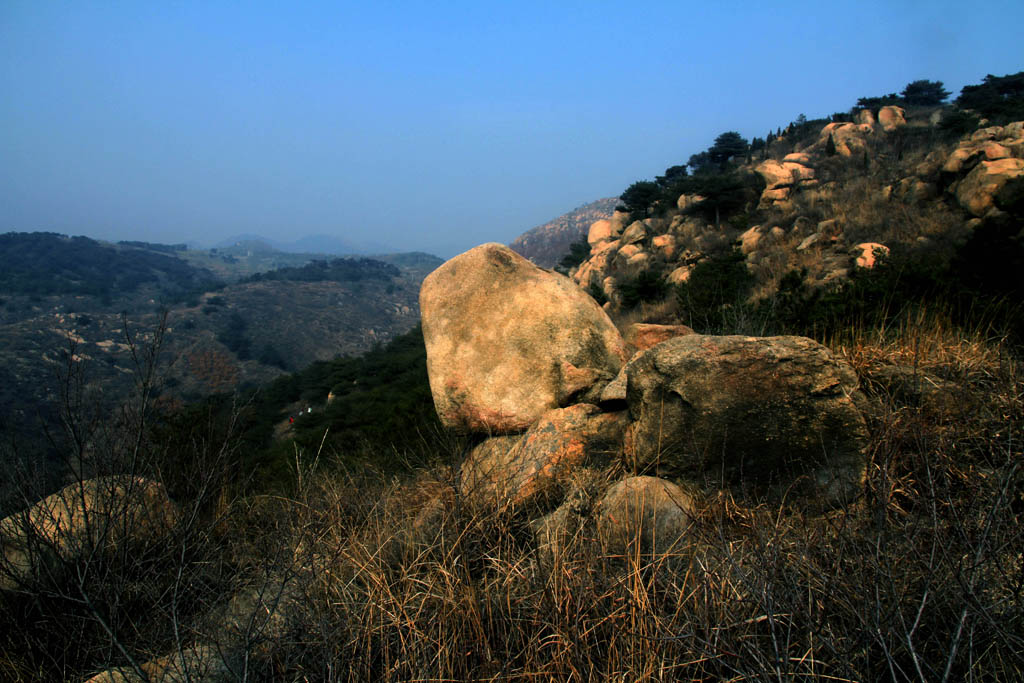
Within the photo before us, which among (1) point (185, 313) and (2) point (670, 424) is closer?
(2) point (670, 424)

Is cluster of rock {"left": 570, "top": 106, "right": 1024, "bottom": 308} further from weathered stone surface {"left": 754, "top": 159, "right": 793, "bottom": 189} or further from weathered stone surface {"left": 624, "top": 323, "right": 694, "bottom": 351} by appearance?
weathered stone surface {"left": 624, "top": 323, "right": 694, "bottom": 351}

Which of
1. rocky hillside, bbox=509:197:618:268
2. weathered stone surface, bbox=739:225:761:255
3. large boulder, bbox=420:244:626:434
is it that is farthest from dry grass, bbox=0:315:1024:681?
rocky hillside, bbox=509:197:618:268

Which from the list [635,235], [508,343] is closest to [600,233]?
[635,235]

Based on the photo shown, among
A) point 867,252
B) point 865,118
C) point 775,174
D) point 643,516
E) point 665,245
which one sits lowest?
point 643,516

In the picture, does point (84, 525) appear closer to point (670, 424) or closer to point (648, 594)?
point (648, 594)

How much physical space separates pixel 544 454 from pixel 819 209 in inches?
625

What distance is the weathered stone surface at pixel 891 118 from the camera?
26.1 meters

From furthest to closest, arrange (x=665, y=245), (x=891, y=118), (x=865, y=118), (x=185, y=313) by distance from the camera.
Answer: (x=185, y=313), (x=865, y=118), (x=891, y=118), (x=665, y=245)

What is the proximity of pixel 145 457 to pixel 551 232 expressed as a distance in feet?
377

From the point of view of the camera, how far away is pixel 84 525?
3201 mm

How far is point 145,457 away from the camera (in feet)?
9.64

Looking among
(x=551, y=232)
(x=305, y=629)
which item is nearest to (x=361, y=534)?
(x=305, y=629)

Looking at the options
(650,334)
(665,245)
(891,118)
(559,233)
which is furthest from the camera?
(559,233)

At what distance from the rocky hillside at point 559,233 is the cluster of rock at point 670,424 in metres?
76.9
